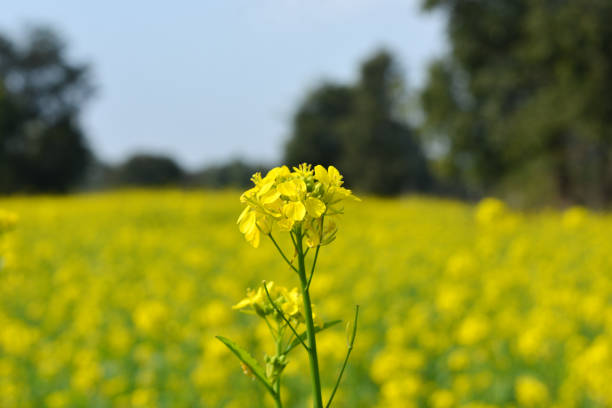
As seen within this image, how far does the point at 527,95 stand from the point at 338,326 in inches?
567

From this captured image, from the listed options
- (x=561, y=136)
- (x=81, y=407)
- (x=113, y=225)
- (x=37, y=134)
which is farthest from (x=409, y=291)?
(x=37, y=134)

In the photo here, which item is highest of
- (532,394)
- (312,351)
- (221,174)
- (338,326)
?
(221,174)

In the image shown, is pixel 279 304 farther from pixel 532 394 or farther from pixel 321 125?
pixel 321 125

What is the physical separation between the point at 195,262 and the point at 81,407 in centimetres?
265

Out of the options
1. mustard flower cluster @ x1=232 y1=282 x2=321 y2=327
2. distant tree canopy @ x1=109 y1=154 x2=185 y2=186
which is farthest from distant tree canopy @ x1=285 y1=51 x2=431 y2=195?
mustard flower cluster @ x1=232 y1=282 x2=321 y2=327

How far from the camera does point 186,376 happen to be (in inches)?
110

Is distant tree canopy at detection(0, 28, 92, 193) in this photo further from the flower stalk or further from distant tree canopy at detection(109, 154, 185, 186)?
the flower stalk

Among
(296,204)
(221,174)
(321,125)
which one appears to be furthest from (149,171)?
(296,204)

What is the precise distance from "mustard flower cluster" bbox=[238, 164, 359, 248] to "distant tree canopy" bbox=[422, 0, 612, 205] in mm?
13655

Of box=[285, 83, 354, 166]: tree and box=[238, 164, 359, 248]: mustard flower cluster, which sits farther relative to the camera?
box=[285, 83, 354, 166]: tree

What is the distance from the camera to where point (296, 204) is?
22.1 inches

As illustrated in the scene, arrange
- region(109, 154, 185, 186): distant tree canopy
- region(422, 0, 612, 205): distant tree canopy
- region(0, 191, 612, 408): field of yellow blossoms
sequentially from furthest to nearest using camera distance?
region(109, 154, 185, 186): distant tree canopy, region(422, 0, 612, 205): distant tree canopy, region(0, 191, 612, 408): field of yellow blossoms

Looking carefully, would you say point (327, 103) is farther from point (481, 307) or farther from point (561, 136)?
point (481, 307)

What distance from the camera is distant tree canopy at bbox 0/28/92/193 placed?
23.1 m
